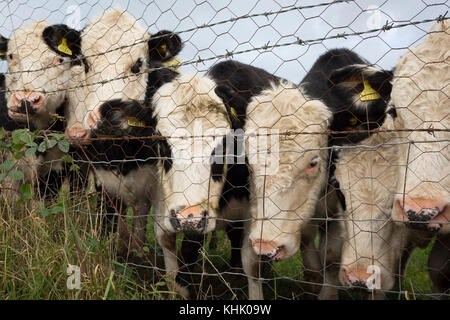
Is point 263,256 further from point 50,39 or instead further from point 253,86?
point 50,39

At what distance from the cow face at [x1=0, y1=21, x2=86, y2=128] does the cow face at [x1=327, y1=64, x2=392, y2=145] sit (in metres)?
2.44

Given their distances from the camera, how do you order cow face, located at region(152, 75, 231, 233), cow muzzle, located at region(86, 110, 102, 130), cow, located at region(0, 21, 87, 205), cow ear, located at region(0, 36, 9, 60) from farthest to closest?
cow ear, located at region(0, 36, 9, 60), cow, located at region(0, 21, 87, 205), cow muzzle, located at region(86, 110, 102, 130), cow face, located at region(152, 75, 231, 233)

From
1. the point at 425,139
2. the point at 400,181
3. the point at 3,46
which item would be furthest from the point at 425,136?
the point at 3,46

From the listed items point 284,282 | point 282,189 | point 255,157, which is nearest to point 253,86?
point 255,157

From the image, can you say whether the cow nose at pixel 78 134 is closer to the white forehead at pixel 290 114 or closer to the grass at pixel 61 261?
the grass at pixel 61 261

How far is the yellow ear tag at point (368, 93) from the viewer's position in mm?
3195

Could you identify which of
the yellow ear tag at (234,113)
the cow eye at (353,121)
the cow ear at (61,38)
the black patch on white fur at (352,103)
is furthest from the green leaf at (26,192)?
the cow eye at (353,121)

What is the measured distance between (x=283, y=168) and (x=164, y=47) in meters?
2.24

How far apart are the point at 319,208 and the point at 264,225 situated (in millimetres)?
926

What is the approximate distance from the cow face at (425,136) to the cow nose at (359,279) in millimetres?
394

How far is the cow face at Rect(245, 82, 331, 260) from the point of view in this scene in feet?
9.12

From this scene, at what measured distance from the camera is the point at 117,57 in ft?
13.5

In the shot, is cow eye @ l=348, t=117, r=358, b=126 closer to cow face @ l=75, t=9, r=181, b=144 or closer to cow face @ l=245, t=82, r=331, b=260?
cow face @ l=245, t=82, r=331, b=260

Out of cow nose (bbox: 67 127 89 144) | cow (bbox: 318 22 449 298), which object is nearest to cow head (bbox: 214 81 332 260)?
cow (bbox: 318 22 449 298)
